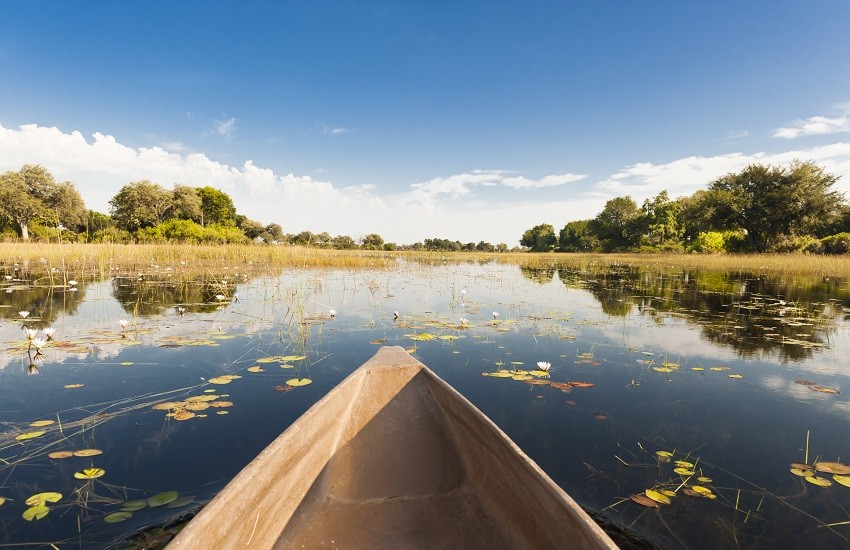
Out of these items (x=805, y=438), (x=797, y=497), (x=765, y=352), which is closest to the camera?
(x=797, y=497)

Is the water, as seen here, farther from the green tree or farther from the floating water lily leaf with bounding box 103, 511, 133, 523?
the green tree

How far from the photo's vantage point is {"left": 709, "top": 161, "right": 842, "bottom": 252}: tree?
24.0 meters

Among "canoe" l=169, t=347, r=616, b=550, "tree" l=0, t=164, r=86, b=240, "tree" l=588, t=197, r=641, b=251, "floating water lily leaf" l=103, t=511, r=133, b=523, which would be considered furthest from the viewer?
"tree" l=588, t=197, r=641, b=251

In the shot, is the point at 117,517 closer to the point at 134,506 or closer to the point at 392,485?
the point at 134,506

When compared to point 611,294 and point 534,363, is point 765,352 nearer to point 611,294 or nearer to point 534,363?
point 534,363

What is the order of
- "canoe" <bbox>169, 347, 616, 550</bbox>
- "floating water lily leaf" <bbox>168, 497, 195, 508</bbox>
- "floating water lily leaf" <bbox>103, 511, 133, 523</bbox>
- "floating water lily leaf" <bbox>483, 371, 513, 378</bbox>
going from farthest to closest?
"floating water lily leaf" <bbox>483, 371, 513, 378</bbox> → "floating water lily leaf" <bbox>168, 497, 195, 508</bbox> → "floating water lily leaf" <bbox>103, 511, 133, 523</bbox> → "canoe" <bbox>169, 347, 616, 550</bbox>

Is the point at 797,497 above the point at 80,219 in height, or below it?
below

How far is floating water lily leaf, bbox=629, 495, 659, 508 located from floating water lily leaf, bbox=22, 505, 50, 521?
9.38 feet

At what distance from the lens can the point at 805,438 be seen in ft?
8.46

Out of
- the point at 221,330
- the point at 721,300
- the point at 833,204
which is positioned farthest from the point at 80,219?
the point at 833,204

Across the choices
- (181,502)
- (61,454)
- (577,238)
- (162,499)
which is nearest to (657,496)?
(181,502)

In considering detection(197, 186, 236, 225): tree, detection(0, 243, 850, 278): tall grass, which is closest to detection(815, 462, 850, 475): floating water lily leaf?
detection(0, 243, 850, 278): tall grass

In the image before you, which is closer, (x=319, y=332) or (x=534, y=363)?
(x=534, y=363)

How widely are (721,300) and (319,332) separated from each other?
896cm
